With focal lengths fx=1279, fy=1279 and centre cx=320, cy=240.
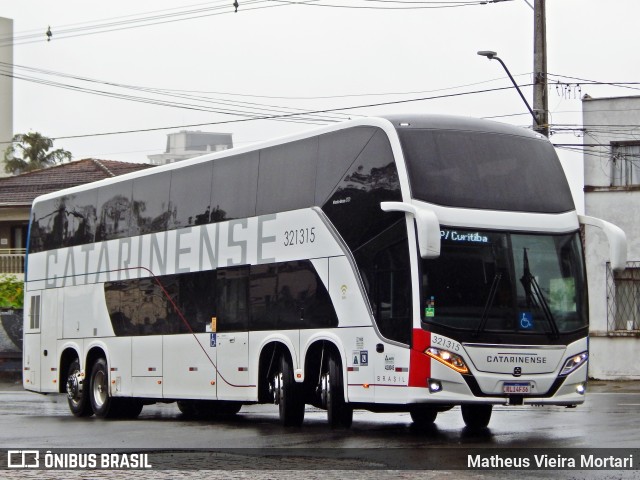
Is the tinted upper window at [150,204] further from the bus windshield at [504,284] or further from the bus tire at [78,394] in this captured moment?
the bus windshield at [504,284]

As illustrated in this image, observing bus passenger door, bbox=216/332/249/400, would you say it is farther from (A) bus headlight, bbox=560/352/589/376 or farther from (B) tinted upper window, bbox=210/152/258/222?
(A) bus headlight, bbox=560/352/589/376

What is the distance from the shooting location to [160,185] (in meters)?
22.4

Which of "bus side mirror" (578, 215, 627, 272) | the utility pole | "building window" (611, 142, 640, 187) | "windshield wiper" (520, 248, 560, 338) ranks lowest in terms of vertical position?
"windshield wiper" (520, 248, 560, 338)

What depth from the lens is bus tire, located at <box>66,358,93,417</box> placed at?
2403 centimetres

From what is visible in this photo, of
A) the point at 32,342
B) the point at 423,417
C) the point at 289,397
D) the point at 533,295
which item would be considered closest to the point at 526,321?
the point at 533,295

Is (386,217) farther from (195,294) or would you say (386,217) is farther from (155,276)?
(155,276)

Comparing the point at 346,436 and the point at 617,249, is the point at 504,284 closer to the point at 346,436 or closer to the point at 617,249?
the point at 617,249

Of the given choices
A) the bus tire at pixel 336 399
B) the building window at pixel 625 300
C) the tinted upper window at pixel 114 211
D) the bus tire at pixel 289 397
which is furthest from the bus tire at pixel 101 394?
the building window at pixel 625 300

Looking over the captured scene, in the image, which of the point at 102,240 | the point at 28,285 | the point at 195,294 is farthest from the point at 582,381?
the point at 28,285

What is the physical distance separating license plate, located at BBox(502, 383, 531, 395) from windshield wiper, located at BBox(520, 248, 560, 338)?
820mm

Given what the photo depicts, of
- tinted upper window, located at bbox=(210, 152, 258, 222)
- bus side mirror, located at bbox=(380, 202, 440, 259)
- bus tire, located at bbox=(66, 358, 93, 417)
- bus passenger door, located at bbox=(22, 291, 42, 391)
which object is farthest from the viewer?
bus passenger door, located at bbox=(22, 291, 42, 391)

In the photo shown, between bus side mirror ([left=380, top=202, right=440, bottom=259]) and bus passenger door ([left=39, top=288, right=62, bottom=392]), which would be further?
bus passenger door ([left=39, top=288, right=62, bottom=392])

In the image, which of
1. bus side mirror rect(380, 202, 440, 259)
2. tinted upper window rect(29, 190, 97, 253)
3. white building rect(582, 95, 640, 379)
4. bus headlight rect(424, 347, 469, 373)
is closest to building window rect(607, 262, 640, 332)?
white building rect(582, 95, 640, 379)

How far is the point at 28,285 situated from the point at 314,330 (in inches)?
424
